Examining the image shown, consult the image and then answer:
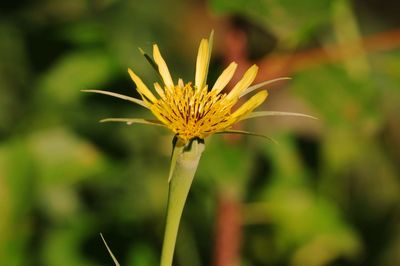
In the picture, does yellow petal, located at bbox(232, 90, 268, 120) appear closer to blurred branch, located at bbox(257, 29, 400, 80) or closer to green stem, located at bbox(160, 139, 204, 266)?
green stem, located at bbox(160, 139, 204, 266)

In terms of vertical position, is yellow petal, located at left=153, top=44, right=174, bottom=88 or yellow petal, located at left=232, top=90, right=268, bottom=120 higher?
yellow petal, located at left=153, top=44, right=174, bottom=88

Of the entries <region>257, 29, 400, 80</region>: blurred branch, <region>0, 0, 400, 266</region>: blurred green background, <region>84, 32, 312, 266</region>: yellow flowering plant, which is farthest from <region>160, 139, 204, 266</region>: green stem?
<region>257, 29, 400, 80</region>: blurred branch

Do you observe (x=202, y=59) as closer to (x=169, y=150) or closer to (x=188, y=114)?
(x=188, y=114)

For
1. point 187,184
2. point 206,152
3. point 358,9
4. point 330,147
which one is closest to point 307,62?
point 206,152

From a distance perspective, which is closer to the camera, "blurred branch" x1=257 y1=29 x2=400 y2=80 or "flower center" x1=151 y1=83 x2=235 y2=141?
"flower center" x1=151 y1=83 x2=235 y2=141

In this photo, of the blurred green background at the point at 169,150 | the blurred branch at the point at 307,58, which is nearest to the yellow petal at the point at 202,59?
the blurred green background at the point at 169,150

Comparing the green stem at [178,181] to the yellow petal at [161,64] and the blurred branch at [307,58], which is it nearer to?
the yellow petal at [161,64]
